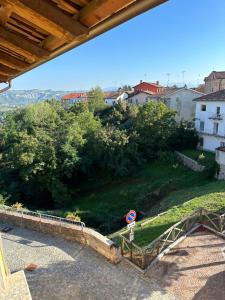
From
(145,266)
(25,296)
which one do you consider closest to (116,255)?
(145,266)

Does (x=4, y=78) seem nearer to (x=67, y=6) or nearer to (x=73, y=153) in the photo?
(x=67, y=6)

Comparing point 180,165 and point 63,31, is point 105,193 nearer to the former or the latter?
point 180,165

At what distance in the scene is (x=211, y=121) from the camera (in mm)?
33156

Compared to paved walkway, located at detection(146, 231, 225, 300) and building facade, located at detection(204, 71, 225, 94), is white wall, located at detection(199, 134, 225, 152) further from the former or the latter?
paved walkway, located at detection(146, 231, 225, 300)

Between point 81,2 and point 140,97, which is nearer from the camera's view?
point 81,2

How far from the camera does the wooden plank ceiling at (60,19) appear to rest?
2.28 m

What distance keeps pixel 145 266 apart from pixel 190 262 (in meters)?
1.63

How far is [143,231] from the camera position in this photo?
1448 cm

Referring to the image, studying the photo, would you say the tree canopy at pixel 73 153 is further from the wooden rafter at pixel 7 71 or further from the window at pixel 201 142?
the wooden rafter at pixel 7 71

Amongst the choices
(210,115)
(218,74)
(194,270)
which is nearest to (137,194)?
(210,115)

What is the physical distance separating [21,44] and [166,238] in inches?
375

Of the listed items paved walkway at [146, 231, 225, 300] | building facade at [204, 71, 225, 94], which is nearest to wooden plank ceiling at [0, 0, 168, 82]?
paved walkway at [146, 231, 225, 300]

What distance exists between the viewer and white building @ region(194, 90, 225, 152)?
3195cm

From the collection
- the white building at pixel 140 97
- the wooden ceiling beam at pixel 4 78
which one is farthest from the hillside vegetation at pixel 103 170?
the white building at pixel 140 97
